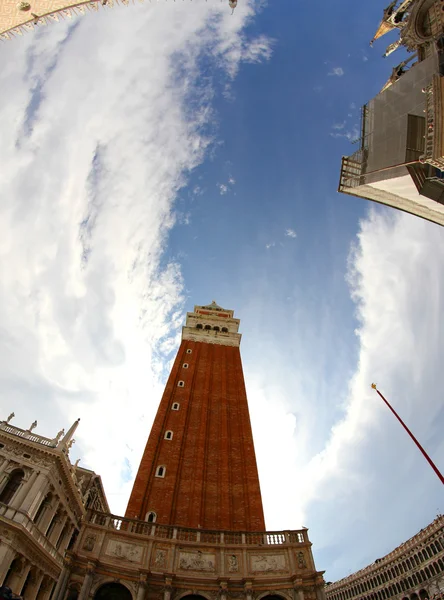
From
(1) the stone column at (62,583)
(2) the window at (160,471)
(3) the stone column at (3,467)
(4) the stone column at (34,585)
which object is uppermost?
(2) the window at (160,471)

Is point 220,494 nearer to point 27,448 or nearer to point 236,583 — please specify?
point 236,583

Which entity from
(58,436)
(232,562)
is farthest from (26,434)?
(232,562)

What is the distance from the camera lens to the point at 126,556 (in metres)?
21.7

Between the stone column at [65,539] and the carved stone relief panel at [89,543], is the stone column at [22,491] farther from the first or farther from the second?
the stone column at [65,539]

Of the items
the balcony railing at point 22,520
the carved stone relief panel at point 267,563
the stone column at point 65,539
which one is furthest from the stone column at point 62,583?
the carved stone relief panel at point 267,563

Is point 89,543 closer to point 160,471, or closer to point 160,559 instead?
point 160,559

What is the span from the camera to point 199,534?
23.4m

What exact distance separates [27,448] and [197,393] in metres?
18.0

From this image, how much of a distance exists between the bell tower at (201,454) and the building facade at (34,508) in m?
5.04

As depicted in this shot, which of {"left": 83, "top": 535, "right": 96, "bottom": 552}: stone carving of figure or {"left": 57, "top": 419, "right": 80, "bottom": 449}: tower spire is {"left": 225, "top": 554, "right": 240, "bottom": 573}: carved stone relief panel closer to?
{"left": 83, "top": 535, "right": 96, "bottom": 552}: stone carving of figure

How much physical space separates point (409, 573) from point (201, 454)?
32712mm

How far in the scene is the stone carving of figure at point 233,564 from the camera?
21862 mm

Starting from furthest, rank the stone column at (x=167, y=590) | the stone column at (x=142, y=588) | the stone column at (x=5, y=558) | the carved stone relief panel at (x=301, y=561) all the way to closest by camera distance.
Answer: the carved stone relief panel at (x=301, y=561) → the stone column at (x=167, y=590) → the stone column at (x=142, y=588) → the stone column at (x=5, y=558)

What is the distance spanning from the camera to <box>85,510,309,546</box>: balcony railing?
23078 millimetres
